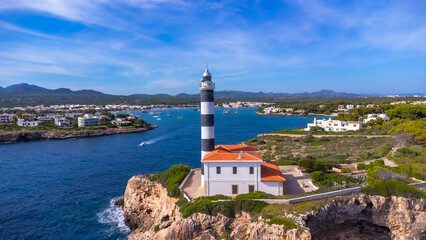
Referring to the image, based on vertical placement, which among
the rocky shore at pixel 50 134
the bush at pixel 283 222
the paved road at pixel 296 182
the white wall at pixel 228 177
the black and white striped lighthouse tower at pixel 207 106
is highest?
the black and white striped lighthouse tower at pixel 207 106

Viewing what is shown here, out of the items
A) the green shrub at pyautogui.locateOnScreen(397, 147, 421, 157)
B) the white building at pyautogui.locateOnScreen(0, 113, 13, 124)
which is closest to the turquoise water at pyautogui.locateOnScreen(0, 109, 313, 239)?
the green shrub at pyautogui.locateOnScreen(397, 147, 421, 157)

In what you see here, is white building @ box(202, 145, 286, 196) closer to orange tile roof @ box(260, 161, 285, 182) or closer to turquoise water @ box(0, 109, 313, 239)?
orange tile roof @ box(260, 161, 285, 182)

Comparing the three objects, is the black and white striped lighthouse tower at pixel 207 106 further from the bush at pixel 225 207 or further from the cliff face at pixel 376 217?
the cliff face at pixel 376 217

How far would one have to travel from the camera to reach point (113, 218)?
22.5m

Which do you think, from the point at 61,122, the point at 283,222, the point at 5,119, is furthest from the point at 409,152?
the point at 5,119

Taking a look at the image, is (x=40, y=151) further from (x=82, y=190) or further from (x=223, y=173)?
(x=223, y=173)

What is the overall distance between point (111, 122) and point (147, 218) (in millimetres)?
73480

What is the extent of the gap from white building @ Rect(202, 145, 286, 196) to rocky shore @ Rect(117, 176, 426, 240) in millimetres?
2631

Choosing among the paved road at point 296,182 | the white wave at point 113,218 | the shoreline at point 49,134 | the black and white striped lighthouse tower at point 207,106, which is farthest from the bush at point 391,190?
the shoreline at point 49,134

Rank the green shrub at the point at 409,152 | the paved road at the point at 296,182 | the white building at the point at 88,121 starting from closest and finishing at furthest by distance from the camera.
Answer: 1. the paved road at the point at 296,182
2. the green shrub at the point at 409,152
3. the white building at the point at 88,121

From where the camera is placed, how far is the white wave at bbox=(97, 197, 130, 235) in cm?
2102

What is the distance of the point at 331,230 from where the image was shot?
15.5 m

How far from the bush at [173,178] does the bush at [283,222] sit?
262 inches

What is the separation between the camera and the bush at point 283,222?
13.0m
